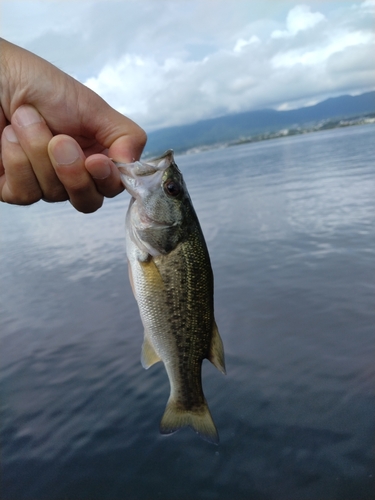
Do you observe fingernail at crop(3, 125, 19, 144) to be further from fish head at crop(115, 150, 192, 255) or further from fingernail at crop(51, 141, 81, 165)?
fish head at crop(115, 150, 192, 255)

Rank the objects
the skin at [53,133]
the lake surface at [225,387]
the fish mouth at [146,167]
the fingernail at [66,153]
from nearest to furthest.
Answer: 1. the fingernail at [66,153]
2. the skin at [53,133]
3. the fish mouth at [146,167]
4. the lake surface at [225,387]

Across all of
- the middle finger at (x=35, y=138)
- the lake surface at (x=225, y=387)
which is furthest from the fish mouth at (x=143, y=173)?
the lake surface at (x=225, y=387)

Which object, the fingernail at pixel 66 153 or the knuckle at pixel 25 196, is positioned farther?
the knuckle at pixel 25 196

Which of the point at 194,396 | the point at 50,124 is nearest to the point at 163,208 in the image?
the point at 50,124

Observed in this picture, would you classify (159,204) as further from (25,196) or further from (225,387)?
(225,387)

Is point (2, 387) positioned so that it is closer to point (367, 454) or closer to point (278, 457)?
point (278, 457)

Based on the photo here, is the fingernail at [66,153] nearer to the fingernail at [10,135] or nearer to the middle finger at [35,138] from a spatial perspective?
the middle finger at [35,138]

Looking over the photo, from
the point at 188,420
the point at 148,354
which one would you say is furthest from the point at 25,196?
the point at 188,420
